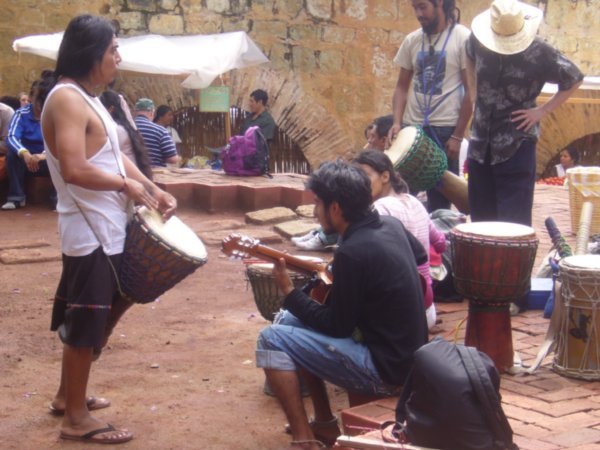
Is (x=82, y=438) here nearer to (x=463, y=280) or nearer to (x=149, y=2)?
(x=463, y=280)

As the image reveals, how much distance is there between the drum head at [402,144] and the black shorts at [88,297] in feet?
8.18

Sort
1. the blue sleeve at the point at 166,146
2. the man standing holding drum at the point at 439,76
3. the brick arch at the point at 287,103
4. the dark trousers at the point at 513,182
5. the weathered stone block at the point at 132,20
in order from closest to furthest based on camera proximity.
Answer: the dark trousers at the point at 513,182, the man standing holding drum at the point at 439,76, the blue sleeve at the point at 166,146, the weathered stone block at the point at 132,20, the brick arch at the point at 287,103

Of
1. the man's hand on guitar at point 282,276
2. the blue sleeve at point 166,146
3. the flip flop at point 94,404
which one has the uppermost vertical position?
the man's hand on guitar at point 282,276

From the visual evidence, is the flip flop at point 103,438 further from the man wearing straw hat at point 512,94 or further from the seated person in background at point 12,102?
the seated person in background at point 12,102

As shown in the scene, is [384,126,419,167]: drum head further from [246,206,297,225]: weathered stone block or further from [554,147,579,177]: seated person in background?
[554,147,579,177]: seated person in background

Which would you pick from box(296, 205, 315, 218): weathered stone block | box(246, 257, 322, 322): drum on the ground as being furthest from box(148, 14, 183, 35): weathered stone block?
box(246, 257, 322, 322): drum on the ground

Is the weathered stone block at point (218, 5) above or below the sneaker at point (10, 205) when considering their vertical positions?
above

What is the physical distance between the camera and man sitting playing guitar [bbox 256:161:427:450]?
4012 millimetres

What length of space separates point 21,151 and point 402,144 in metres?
5.18

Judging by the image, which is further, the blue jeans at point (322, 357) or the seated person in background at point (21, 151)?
the seated person in background at point (21, 151)

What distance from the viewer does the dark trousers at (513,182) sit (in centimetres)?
568

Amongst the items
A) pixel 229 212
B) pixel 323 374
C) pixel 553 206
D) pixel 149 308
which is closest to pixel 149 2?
pixel 229 212

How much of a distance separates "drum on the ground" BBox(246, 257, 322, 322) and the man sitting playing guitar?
570 millimetres

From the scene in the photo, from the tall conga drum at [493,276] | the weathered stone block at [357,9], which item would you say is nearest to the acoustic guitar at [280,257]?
the tall conga drum at [493,276]
